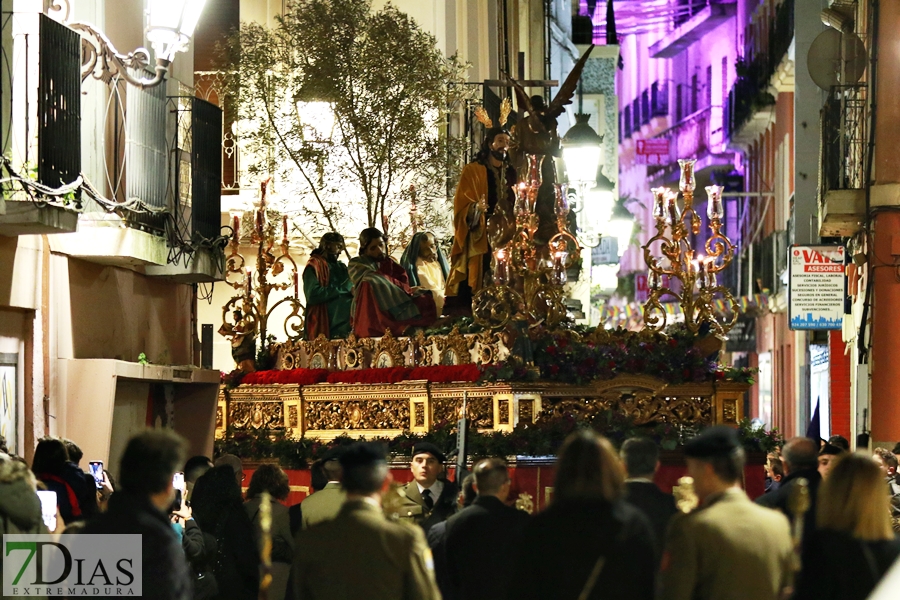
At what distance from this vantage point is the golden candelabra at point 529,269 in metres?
15.0

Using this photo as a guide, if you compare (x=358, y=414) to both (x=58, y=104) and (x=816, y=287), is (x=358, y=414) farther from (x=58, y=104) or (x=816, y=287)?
(x=816, y=287)

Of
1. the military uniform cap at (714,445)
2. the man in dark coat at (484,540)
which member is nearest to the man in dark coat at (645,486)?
the man in dark coat at (484,540)

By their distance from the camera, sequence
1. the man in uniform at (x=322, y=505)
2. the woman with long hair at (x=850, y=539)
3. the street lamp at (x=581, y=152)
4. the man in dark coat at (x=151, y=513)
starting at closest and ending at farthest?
the man in dark coat at (x=151, y=513), the woman with long hair at (x=850, y=539), the man in uniform at (x=322, y=505), the street lamp at (x=581, y=152)

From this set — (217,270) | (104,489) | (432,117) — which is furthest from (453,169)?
(104,489)

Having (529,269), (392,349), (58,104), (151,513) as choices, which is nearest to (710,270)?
(529,269)

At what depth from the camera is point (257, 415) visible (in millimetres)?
17625

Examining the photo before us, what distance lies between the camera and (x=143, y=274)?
1714 cm

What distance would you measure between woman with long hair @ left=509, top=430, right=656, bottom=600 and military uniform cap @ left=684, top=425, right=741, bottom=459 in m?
0.40

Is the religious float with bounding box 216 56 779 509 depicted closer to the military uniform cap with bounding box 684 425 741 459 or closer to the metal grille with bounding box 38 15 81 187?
the metal grille with bounding box 38 15 81 187

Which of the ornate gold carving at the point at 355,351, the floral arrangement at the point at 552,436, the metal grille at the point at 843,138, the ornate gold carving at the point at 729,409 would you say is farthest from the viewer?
the metal grille at the point at 843,138

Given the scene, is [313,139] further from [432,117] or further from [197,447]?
[197,447]

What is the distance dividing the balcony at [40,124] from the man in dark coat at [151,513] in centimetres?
643

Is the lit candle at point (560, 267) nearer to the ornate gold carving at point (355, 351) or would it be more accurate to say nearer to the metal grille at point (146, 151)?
the ornate gold carving at point (355, 351)

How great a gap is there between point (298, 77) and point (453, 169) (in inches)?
102
